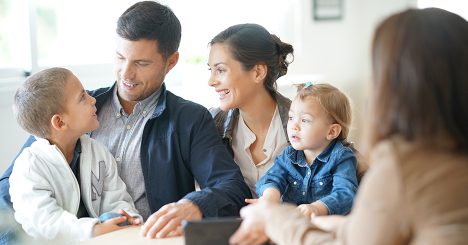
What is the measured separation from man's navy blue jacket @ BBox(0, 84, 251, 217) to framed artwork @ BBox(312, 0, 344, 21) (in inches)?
Answer: 137

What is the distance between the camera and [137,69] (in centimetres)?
191

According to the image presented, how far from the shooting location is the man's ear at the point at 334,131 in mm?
1824

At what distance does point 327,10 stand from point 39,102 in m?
3.89

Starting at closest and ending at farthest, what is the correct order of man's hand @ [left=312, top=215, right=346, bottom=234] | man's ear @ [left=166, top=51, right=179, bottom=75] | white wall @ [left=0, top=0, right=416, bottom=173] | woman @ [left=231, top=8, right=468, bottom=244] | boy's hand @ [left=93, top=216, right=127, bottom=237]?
woman @ [left=231, top=8, right=468, bottom=244], man's hand @ [left=312, top=215, right=346, bottom=234], boy's hand @ [left=93, top=216, right=127, bottom=237], man's ear @ [left=166, top=51, right=179, bottom=75], white wall @ [left=0, top=0, right=416, bottom=173]

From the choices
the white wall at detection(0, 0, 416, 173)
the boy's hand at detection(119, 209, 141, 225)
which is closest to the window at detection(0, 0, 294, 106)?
the white wall at detection(0, 0, 416, 173)

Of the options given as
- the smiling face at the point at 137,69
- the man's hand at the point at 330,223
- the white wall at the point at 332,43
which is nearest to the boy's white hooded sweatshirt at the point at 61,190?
the smiling face at the point at 137,69

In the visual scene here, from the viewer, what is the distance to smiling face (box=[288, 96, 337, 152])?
1805 mm

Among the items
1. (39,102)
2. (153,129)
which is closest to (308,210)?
(153,129)

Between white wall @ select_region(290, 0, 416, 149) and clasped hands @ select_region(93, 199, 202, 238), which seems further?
white wall @ select_region(290, 0, 416, 149)

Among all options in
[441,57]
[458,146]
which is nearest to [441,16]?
[441,57]

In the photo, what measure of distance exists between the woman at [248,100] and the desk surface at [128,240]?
64 cm

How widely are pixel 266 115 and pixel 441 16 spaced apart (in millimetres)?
1203

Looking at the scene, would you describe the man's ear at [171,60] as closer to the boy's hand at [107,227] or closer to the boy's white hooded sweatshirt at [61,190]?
the boy's white hooded sweatshirt at [61,190]

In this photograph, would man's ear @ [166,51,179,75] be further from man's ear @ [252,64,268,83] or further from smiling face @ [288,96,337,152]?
smiling face @ [288,96,337,152]
